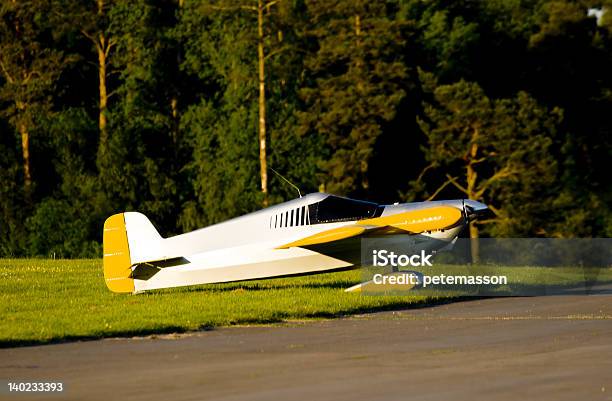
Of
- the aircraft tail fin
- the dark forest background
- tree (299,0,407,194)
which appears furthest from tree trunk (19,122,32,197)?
the aircraft tail fin

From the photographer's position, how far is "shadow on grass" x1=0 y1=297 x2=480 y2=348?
52.7 feet

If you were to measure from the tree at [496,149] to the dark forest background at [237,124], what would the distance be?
9 cm

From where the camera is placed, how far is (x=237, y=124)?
182 feet

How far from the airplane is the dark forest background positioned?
91.9ft

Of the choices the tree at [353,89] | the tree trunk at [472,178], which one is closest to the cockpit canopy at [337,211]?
the tree at [353,89]

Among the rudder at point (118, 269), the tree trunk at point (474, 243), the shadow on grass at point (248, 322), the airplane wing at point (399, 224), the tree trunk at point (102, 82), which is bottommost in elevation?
the tree trunk at point (474, 243)

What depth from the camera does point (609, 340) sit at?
16203mm

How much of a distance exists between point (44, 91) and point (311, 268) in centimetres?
3713

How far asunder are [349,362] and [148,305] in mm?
7316

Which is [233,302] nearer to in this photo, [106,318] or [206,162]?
[106,318]

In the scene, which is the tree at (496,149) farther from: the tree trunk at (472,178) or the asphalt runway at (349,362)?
the asphalt runway at (349,362)

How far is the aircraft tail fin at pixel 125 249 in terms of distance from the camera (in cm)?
2239

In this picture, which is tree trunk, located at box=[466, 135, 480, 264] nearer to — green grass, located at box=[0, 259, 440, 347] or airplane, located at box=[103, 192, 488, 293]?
green grass, located at box=[0, 259, 440, 347]

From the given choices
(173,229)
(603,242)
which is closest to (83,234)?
(173,229)
